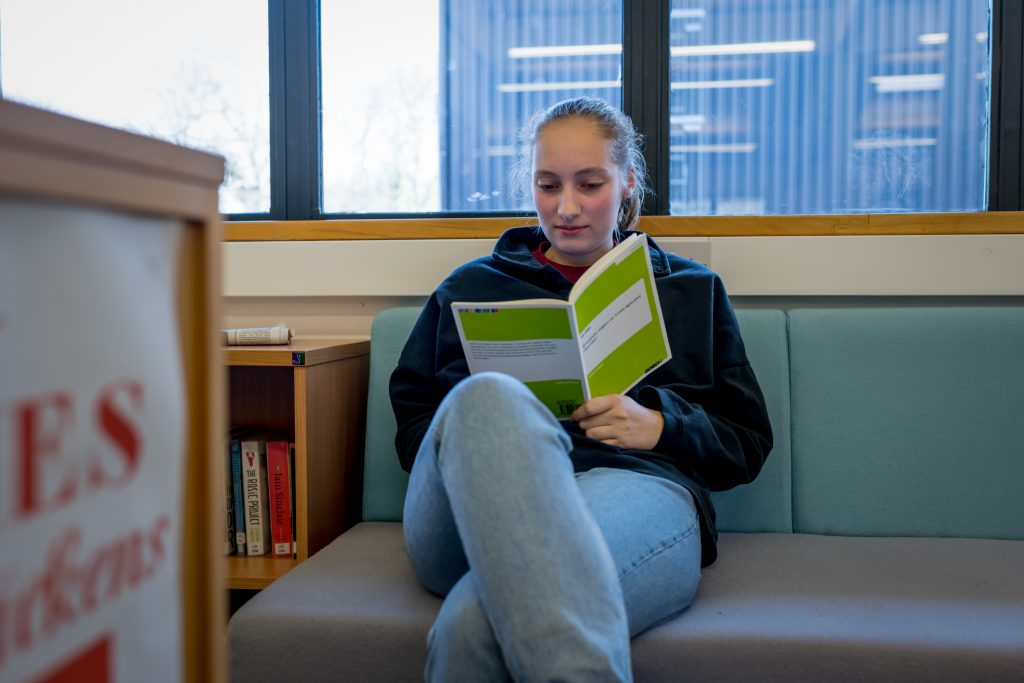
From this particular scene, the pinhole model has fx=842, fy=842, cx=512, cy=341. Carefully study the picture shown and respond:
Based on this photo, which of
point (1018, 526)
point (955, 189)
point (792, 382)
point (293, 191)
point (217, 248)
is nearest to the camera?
point (217, 248)

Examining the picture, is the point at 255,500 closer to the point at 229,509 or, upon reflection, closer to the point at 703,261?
the point at 229,509

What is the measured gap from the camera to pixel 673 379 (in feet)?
4.54

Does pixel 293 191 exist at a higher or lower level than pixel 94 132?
higher

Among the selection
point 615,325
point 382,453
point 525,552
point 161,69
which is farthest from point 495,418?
point 161,69

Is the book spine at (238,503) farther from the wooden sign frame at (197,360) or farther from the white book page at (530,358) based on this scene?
the wooden sign frame at (197,360)

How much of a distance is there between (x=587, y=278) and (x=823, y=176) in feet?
3.31

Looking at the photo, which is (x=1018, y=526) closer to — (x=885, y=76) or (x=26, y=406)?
(x=885, y=76)

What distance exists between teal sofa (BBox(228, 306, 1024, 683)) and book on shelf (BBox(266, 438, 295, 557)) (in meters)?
0.14

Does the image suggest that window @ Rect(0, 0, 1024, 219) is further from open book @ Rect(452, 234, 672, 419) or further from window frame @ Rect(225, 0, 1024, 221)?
open book @ Rect(452, 234, 672, 419)

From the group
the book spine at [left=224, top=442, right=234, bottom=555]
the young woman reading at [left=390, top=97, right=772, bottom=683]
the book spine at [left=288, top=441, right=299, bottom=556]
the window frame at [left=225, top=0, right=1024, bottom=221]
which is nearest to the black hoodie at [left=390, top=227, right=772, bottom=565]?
the young woman reading at [left=390, top=97, right=772, bottom=683]

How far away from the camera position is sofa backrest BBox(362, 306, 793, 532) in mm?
1488

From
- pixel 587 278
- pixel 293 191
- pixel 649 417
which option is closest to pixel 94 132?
pixel 587 278

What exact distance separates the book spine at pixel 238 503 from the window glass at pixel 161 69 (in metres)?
0.74

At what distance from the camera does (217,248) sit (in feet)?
1.64
